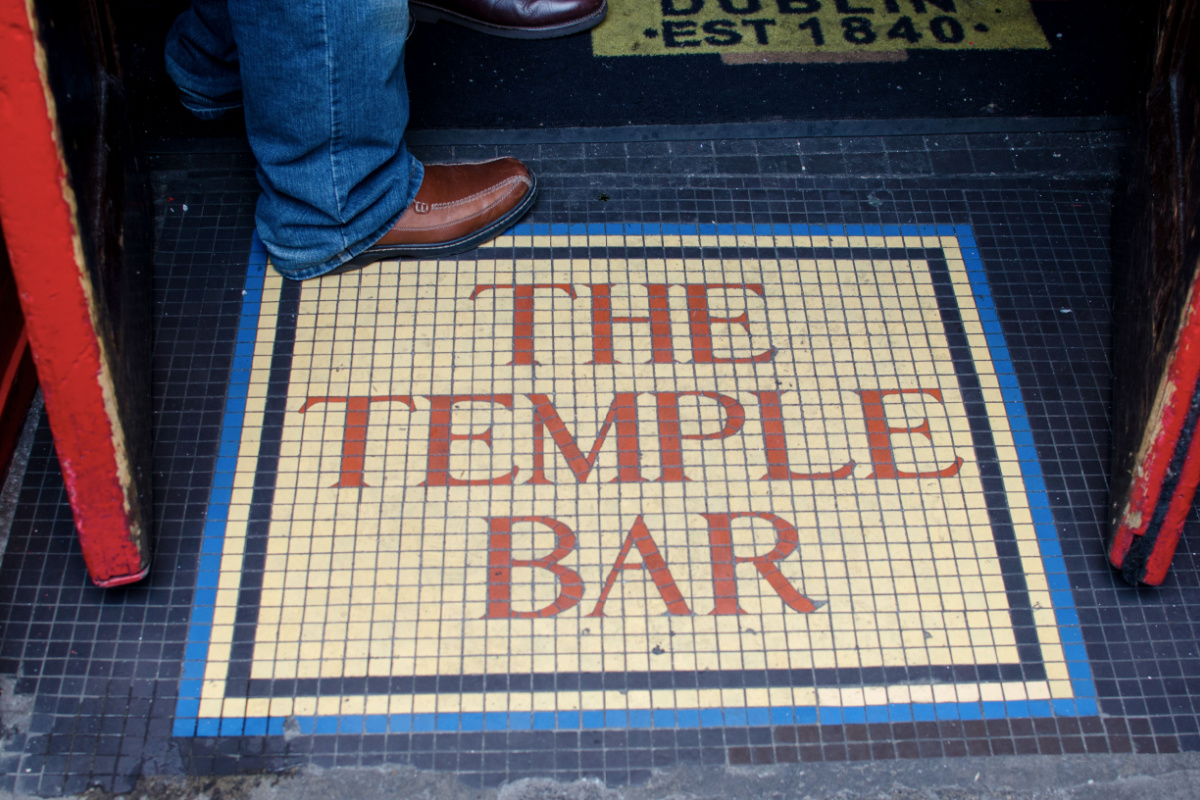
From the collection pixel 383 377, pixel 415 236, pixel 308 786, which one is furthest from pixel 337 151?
pixel 308 786

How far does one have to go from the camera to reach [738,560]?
2.29 m

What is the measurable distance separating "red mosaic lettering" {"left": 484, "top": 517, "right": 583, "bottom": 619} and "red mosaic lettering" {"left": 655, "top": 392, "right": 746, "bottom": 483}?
32 cm

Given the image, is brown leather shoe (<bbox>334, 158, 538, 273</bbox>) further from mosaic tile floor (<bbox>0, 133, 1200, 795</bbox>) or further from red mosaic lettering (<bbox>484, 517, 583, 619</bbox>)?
red mosaic lettering (<bbox>484, 517, 583, 619</bbox>)

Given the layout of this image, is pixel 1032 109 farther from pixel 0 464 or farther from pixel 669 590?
pixel 0 464

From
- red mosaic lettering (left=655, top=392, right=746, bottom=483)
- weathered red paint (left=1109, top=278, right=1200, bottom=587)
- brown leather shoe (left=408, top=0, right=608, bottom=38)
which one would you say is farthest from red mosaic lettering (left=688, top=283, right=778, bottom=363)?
brown leather shoe (left=408, top=0, right=608, bottom=38)

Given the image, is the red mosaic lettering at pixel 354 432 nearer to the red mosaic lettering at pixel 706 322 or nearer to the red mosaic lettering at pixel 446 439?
the red mosaic lettering at pixel 446 439

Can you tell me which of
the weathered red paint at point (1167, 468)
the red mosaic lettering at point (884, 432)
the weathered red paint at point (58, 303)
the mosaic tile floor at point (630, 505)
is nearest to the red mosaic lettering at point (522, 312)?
the mosaic tile floor at point (630, 505)

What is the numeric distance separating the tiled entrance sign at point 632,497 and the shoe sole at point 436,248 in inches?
1.5

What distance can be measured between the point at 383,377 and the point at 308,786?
1.09m

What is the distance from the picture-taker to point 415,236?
9.25 ft

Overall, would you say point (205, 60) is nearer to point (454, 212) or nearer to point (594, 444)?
point (454, 212)

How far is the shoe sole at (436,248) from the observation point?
282 centimetres

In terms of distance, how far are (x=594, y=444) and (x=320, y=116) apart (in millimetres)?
1134

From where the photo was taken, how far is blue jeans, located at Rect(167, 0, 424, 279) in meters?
2.29
